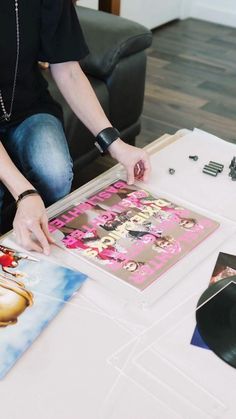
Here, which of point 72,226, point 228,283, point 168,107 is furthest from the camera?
point 168,107

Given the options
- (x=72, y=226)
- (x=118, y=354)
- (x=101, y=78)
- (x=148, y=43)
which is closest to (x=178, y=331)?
(x=118, y=354)

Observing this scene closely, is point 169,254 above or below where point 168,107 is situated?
above

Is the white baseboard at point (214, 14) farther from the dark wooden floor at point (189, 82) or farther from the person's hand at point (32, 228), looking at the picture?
the person's hand at point (32, 228)

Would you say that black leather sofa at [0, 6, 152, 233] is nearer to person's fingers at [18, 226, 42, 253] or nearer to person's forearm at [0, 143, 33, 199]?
person's forearm at [0, 143, 33, 199]

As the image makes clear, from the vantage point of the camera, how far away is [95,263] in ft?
2.74

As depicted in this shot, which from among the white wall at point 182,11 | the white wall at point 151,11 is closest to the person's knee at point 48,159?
the white wall at point 151,11

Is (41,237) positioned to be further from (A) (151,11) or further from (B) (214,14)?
(B) (214,14)

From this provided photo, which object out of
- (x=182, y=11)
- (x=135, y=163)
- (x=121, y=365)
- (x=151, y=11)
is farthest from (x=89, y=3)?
(x=121, y=365)

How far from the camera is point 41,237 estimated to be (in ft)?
2.76

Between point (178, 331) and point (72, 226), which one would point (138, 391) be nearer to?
point (178, 331)

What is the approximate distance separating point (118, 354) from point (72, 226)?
30cm

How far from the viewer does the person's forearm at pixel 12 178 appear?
93 cm

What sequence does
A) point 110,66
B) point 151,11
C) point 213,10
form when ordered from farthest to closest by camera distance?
point 213,10, point 151,11, point 110,66

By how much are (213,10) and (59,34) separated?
2.85m
